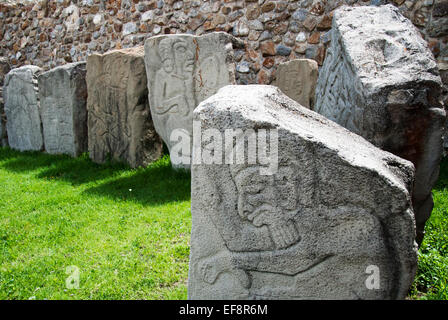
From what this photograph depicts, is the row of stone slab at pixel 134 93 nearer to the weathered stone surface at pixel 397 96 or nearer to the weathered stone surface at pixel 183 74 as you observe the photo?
the weathered stone surface at pixel 183 74

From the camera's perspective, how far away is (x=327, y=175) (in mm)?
1745

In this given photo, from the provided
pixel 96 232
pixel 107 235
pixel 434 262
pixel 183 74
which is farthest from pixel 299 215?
pixel 183 74

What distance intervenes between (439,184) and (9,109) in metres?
6.60

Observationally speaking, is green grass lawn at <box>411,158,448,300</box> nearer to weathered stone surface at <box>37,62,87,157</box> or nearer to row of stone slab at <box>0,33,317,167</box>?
row of stone slab at <box>0,33,317,167</box>

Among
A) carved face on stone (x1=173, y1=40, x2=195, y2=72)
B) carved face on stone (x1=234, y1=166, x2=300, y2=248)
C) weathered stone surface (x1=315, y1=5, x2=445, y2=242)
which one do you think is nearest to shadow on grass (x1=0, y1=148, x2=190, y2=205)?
carved face on stone (x1=173, y1=40, x2=195, y2=72)

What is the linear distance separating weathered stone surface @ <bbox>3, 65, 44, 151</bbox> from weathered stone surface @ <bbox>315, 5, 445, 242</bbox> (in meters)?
5.33

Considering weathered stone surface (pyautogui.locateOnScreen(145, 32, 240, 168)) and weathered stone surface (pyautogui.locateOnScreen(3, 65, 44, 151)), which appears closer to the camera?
weathered stone surface (pyautogui.locateOnScreen(145, 32, 240, 168))

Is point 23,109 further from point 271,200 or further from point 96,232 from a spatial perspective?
point 271,200

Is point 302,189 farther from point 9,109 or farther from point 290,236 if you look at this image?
point 9,109

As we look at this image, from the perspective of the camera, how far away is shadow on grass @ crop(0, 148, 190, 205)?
14.0ft

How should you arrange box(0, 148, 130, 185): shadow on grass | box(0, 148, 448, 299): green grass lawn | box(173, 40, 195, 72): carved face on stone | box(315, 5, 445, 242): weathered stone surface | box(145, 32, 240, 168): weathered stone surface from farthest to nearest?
box(0, 148, 130, 185): shadow on grass → box(173, 40, 195, 72): carved face on stone → box(145, 32, 240, 168): weathered stone surface → box(0, 148, 448, 299): green grass lawn → box(315, 5, 445, 242): weathered stone surface

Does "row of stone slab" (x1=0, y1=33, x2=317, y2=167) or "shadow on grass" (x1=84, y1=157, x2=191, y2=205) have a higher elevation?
"row of stone slab" (x1=0, y1=33, x2=317, y2=167)

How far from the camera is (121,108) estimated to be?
5160mm

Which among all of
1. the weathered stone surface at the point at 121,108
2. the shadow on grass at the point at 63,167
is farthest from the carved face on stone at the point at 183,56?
the shadow on grass at the point at 63,167
